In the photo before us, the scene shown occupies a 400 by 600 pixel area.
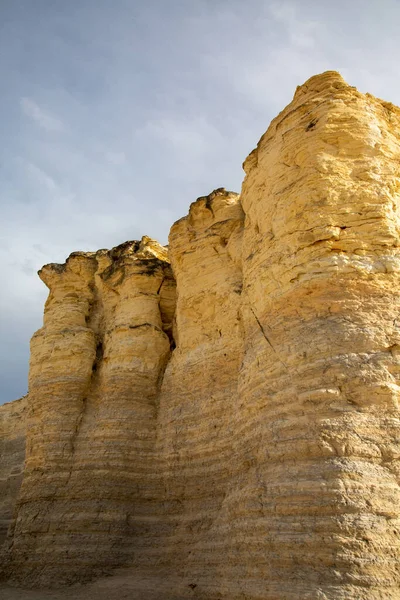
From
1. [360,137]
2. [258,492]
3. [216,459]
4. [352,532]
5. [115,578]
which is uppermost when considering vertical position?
[360,137]

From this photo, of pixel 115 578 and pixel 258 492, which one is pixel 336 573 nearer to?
pixel 258 492

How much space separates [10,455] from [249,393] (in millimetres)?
13736

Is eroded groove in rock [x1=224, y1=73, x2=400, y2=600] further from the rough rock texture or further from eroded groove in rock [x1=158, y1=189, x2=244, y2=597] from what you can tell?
the rough rock texture

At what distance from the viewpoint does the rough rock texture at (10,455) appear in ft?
54.6

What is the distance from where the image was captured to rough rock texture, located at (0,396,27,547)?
16656 millimetres

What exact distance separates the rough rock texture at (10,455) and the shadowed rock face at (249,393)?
502 cm

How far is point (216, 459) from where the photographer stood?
1009cm

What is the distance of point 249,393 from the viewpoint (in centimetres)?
862

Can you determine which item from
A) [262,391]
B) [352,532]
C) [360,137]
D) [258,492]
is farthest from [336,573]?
[360,137]

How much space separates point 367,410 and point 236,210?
7.49 m

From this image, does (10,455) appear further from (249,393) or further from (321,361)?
(321,361)

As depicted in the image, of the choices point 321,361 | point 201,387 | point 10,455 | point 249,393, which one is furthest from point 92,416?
point 10,455

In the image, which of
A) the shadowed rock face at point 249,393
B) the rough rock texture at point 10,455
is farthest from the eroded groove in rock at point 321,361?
the rough rock texture at point 10,455

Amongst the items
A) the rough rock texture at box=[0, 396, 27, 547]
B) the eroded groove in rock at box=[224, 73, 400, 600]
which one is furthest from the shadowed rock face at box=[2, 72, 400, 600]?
the rough rock texture at box=[0, 396, 27, 547]
